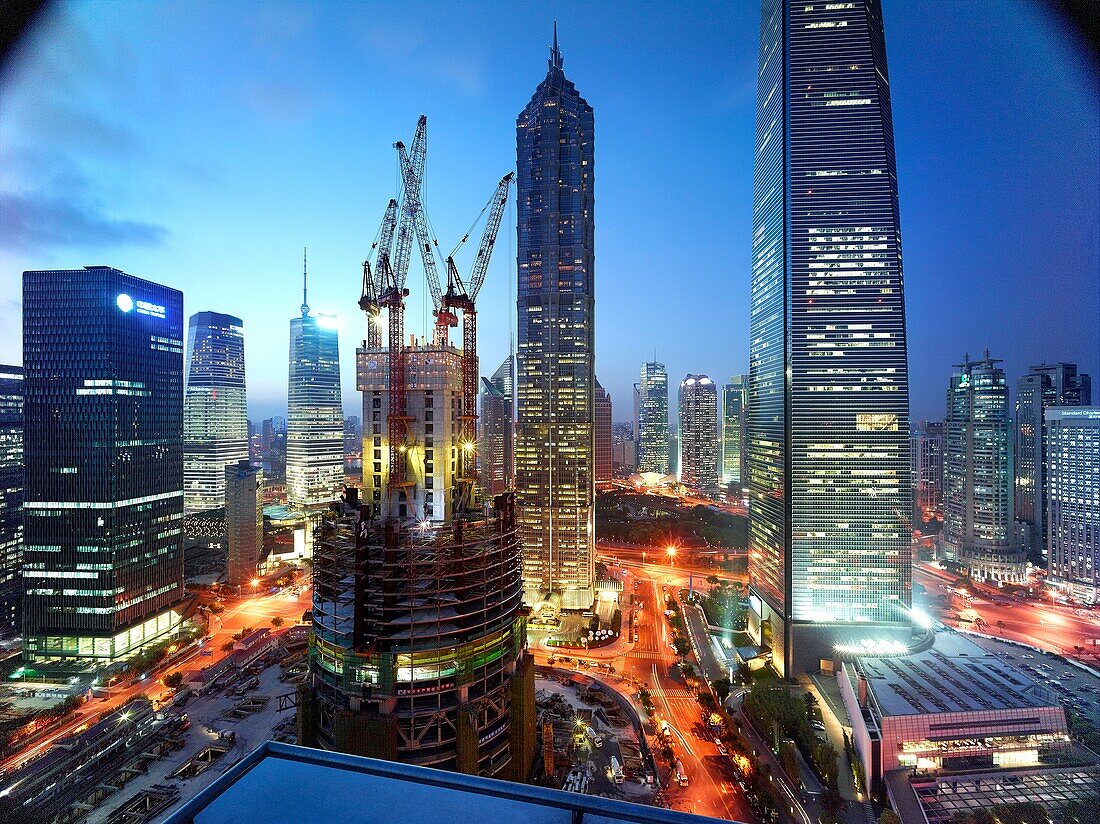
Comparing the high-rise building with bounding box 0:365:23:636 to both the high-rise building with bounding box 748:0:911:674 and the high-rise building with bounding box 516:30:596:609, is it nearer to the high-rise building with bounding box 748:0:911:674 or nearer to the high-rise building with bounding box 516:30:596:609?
the high-rise building with bounding box 516:30:596:609

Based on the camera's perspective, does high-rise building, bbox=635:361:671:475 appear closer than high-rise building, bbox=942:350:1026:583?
No

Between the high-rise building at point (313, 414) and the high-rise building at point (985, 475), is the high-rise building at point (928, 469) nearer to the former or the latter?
the high-rise building at point (985, 475)

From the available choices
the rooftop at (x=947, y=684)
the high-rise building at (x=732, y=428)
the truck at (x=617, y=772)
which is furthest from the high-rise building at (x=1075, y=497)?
the high-rise building at (x=732, y=428)

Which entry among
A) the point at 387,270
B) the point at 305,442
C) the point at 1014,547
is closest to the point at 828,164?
the point at 387,270

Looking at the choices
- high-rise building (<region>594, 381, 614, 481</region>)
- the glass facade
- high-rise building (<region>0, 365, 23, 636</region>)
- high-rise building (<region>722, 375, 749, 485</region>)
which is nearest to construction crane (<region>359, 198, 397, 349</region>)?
high-rise building (<region>0, 365, 23, 636</region>)

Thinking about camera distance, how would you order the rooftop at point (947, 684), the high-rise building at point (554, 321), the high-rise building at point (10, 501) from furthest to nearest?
the high-rise building at point (554, 321), the high-rise building at point (10, 501), the rooftop at point (947, 684)

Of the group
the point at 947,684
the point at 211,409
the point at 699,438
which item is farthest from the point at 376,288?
the point at 699,438
